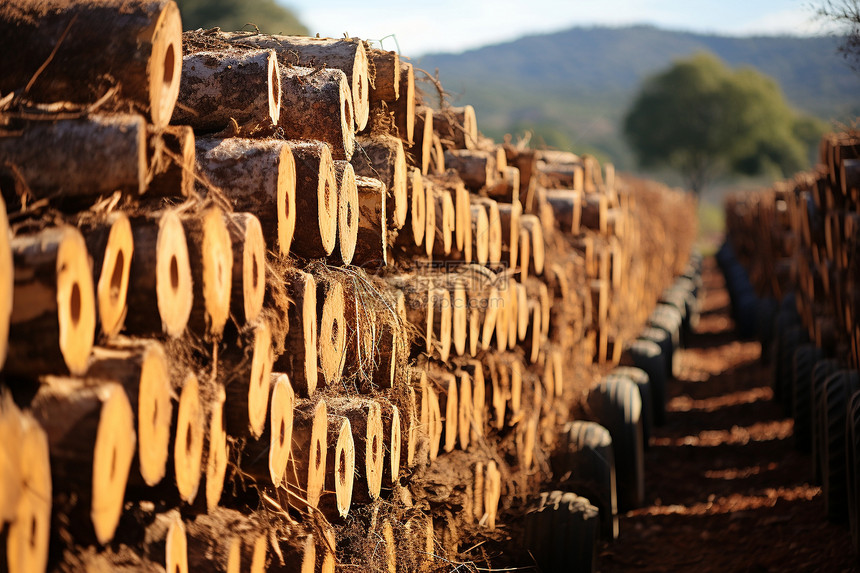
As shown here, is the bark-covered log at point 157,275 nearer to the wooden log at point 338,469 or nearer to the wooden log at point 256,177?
the wooden log at point 256,177

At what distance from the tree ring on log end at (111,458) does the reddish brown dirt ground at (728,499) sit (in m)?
4.10

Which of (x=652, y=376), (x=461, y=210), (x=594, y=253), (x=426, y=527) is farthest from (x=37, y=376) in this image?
(x=652, y=376)

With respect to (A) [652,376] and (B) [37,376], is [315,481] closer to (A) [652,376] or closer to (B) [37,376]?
(B) [37,376]

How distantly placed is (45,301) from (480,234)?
3.44 m

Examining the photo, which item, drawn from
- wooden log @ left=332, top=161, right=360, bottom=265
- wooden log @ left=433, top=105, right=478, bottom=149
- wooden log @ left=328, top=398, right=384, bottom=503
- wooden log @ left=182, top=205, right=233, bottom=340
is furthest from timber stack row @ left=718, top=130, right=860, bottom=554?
wooden log @ left=182, top=205, right=233, bottom=340

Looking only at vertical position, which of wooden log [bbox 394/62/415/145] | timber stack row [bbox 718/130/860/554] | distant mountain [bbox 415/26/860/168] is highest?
distant mountain [bbox 415/26/860/168]

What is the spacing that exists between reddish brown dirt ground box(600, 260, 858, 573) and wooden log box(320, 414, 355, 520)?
2.75 metres

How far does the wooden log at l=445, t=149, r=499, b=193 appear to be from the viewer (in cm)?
518

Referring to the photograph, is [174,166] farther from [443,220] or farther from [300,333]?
[443,220]

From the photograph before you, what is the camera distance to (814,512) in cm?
593

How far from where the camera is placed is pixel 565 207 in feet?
24.3

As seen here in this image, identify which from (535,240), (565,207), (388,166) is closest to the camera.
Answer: (388,166)

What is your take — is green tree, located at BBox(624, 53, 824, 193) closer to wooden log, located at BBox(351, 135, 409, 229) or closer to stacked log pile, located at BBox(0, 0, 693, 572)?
stacked log pile, located at BBox(0, 0, 693, 572)

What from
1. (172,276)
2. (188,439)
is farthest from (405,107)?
(188,439)
